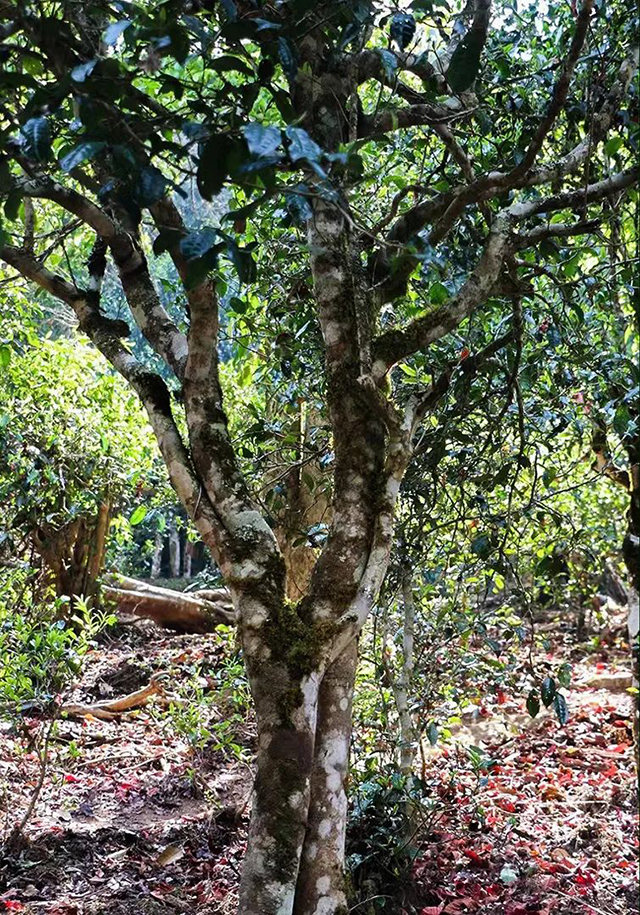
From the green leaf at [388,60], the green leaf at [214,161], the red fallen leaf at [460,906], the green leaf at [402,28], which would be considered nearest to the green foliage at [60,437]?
the red fallen leaf at [460,906]

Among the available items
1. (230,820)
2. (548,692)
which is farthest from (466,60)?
(230,820)

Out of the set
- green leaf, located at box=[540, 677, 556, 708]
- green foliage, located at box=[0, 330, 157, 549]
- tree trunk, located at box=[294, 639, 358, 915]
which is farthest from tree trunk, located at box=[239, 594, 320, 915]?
green foliage, located at box=[0, 330, 157, 549]

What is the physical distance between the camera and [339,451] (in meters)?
2.50

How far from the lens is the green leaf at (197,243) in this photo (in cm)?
163

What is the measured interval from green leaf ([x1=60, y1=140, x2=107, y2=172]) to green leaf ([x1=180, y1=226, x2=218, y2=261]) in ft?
0.79

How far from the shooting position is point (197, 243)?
165cm

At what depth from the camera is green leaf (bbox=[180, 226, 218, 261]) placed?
5.36 ft

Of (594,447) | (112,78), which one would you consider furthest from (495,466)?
(112,78)

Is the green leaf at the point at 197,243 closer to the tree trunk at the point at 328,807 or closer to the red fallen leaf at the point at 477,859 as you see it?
the tree trunk at the point at 328,807

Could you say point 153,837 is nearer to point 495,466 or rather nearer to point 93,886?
point 93,886

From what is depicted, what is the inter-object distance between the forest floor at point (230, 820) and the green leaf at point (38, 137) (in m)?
2.59

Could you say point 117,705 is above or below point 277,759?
above

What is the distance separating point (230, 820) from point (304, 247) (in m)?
2.87

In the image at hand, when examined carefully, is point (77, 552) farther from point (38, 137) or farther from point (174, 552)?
point (174, 552)
